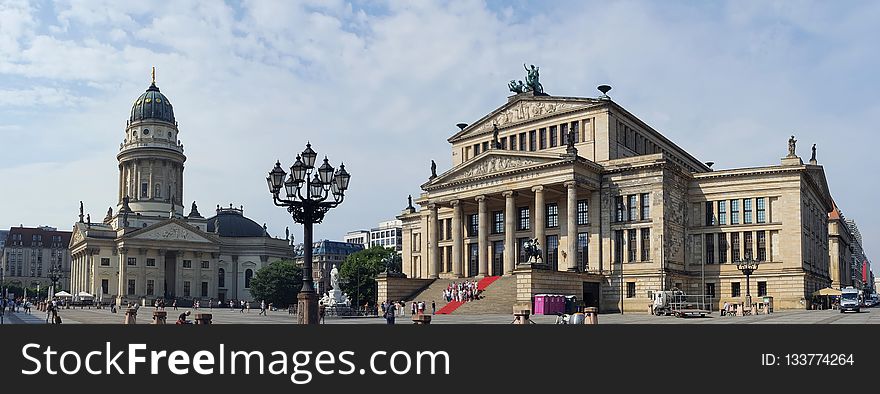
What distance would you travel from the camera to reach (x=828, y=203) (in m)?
107

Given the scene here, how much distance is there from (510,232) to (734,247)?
20843 millimetres

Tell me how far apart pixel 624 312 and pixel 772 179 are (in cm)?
1835

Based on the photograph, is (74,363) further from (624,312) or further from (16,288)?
(16,288)

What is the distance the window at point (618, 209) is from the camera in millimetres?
79625

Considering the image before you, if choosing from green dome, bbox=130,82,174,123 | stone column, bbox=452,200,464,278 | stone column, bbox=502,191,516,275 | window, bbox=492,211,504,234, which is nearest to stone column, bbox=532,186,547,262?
stone column, bbox=502,191,516,275

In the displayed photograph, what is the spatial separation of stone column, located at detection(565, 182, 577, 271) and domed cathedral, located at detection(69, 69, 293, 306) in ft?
289

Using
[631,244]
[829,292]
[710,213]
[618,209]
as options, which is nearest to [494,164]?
[618,209]

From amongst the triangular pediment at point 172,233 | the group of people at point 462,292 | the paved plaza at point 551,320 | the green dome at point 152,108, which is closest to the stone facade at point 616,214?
the group of people at point 462,292

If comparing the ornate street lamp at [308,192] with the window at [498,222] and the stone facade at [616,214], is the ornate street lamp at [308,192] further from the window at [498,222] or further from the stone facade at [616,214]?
the window at [498,222]

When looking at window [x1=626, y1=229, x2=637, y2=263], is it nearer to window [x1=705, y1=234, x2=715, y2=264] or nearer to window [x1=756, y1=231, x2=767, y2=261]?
window [x1=705, y1=234, x2=715, y2=264]

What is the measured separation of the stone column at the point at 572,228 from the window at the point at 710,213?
13.5m

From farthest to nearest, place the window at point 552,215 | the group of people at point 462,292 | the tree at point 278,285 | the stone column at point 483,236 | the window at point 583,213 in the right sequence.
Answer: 1. the tree at point 278,285
2. the stone column at point 483,236
3. the window at point 552,215
4. the window at point 583,213
5. the group of people at point 462,292

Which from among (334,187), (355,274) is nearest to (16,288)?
(355,274)

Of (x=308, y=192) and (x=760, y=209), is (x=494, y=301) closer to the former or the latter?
(x=760, y=209)
